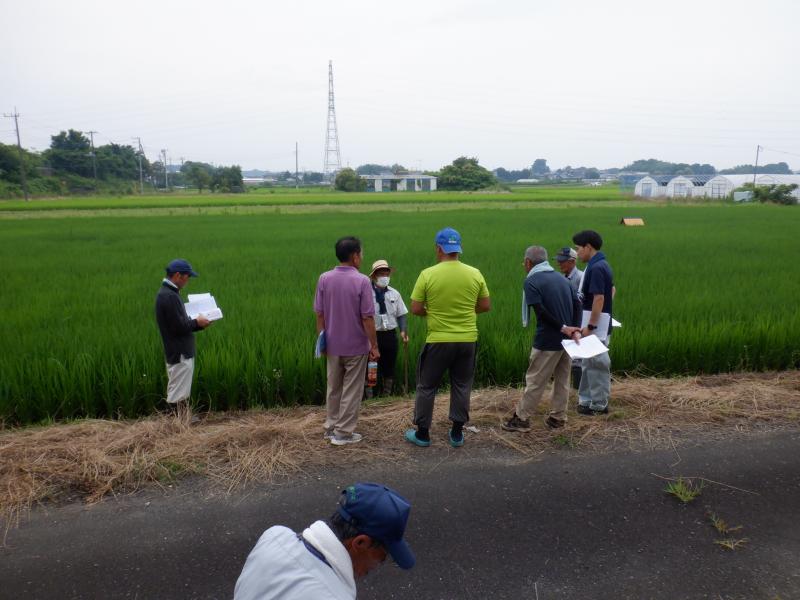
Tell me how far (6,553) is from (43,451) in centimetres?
116

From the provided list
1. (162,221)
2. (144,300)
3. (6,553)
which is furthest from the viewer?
(162,221)

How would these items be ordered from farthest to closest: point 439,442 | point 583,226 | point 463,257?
point 583,226 < point 463,257 < point 439,442

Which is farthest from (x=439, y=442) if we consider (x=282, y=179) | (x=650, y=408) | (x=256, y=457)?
(x=282, y=179)

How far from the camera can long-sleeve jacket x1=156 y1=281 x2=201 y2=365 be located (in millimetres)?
4328

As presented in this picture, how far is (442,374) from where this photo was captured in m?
4.14

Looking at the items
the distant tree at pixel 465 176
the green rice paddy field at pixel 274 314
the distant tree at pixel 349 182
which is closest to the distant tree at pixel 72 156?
the distant tree at pixel 349 182

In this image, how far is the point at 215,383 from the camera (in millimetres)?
5254

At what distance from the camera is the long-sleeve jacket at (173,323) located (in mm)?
4328

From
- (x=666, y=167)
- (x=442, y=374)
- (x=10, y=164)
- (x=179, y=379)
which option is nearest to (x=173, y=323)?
(x=179, y=379)

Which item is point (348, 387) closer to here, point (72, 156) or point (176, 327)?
point (176, 327)

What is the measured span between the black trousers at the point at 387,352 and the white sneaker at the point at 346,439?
1122 mm

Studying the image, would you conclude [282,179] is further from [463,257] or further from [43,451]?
[43,451]

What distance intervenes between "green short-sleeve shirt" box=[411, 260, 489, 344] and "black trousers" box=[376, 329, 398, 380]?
4.06ft

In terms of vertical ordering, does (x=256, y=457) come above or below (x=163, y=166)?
below
